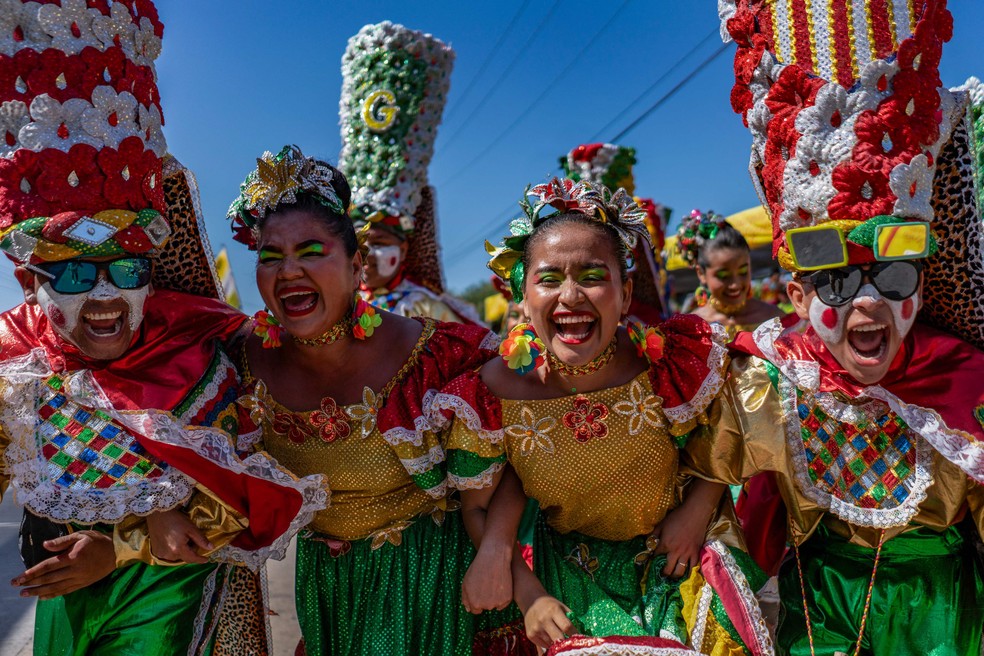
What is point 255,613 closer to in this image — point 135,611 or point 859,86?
point 135,611

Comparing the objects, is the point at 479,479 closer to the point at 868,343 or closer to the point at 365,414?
the point at 365,414

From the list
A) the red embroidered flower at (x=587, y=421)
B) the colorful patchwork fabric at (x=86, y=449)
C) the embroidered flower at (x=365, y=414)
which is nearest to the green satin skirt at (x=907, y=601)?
the red embroidered flower at (x=587, y=421)

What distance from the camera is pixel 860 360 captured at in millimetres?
2385

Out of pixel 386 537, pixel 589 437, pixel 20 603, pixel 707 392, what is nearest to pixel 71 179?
pixel 386 537

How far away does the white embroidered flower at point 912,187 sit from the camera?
2.30m

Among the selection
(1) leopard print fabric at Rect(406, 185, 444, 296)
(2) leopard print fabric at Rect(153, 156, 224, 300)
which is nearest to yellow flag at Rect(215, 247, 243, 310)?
(1) leopard print fabric at Rect(406, 185, 444, 296)

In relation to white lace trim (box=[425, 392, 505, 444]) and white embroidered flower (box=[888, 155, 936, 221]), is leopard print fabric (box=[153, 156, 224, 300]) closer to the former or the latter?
white lace trim (box=[425, 392, 505, 444])

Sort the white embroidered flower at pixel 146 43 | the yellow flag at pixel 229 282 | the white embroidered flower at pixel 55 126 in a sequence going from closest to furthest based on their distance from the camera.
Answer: the white embroidered flower at pixel 55 126
the white embroidered flower at pixel 146 43
the yellow flag at pixel 229 282

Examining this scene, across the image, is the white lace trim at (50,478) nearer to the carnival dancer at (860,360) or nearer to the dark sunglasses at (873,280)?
the carnival dancer at (860,360)

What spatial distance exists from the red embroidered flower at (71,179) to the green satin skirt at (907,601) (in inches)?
97.0

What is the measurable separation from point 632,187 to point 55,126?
391cm

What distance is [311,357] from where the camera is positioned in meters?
2.92

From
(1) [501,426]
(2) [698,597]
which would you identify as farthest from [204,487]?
(2) [698,597]

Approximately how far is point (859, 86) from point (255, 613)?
2.58m
